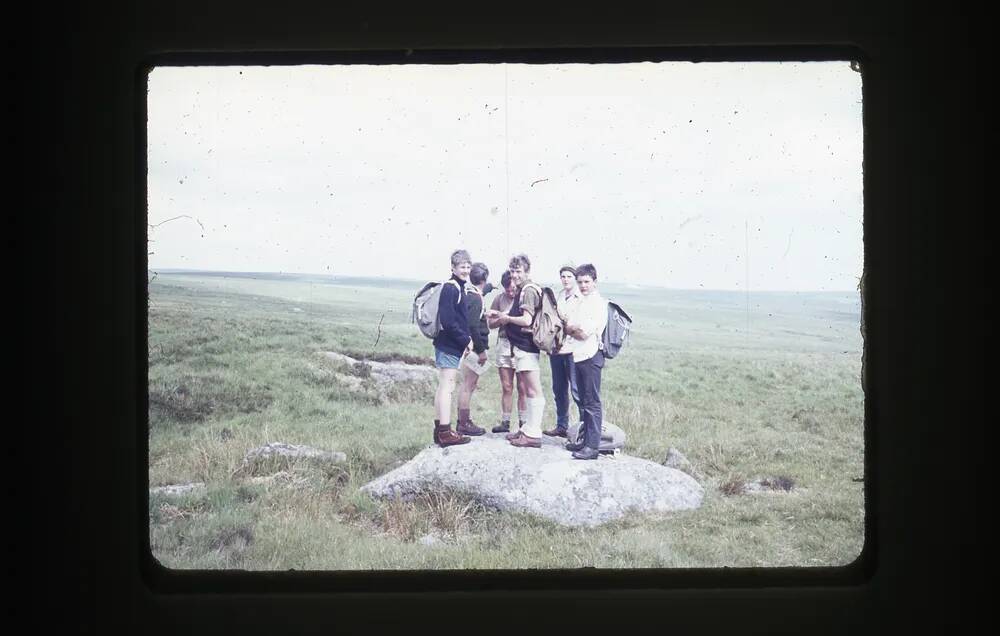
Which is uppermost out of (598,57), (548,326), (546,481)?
(598,57)

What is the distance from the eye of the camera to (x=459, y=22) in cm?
172

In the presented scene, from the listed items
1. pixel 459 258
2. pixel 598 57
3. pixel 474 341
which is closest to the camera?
pixel 598 57

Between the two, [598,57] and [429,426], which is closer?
[598,57]

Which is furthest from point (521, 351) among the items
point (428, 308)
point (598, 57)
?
point (598, 57)

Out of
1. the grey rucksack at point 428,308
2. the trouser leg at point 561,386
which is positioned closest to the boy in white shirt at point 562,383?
the trouser leg at point 561,386

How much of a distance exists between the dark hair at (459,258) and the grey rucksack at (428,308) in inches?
2.3

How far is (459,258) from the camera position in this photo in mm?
2141

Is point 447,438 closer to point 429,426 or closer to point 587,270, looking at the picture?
point 429,426

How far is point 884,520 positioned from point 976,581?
268 mm

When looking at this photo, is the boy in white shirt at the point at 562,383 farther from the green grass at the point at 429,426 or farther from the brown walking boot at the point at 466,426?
the brown walking boot at the point at 466,426

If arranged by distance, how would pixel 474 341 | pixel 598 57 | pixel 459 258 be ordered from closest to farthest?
pixel 598 57, pixel 459 258, pixel 474 341

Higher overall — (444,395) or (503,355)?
(503,355)

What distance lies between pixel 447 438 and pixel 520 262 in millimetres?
626

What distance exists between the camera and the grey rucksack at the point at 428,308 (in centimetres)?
217
